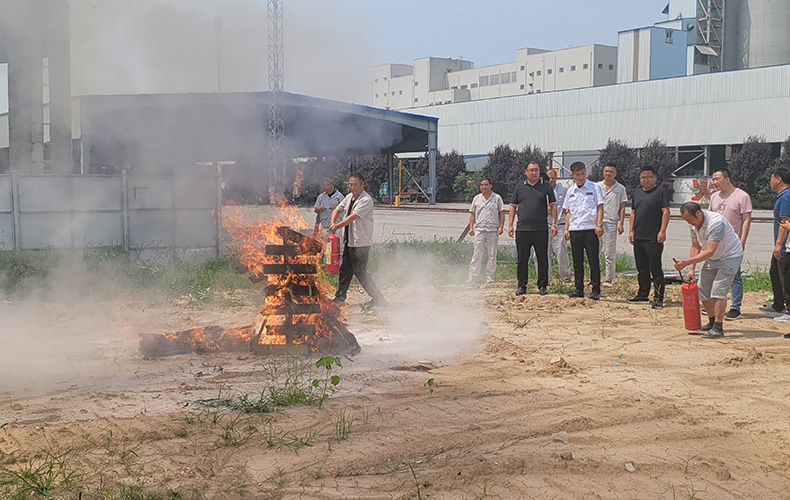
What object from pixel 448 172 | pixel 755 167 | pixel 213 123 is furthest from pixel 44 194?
pixel 448 172

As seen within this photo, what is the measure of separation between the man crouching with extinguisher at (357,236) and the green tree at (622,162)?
1506 inches

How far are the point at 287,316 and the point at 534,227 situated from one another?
521cm

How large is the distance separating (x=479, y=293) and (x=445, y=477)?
7.50m

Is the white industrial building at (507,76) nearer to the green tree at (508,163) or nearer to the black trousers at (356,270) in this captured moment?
the green tree at (508,163)

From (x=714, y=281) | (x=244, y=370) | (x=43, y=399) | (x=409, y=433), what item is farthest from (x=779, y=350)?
(x=43, y=399)

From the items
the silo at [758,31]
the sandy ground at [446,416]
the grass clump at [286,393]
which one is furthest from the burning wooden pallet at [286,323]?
the silo at [758,31]

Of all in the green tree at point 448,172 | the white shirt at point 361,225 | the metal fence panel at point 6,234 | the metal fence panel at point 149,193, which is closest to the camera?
the white shirt at point 361,225

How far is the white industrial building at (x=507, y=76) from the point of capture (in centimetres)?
7744

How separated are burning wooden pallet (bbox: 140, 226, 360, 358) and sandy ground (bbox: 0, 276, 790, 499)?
0.75ft

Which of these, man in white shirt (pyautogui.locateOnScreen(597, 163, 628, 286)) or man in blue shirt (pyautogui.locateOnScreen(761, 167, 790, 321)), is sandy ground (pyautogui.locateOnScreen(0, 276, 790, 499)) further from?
man in white shirt (pyautogui.locateOnScreen(597, 163, 628, 286))

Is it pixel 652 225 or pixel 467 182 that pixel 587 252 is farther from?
pixel 467 182

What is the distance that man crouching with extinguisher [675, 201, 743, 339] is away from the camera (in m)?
7.89

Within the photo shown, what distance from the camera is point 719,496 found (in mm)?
3965

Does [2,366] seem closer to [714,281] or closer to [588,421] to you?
[588,421]
